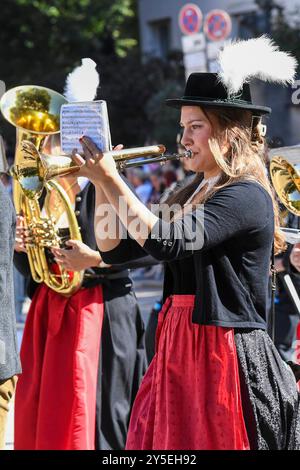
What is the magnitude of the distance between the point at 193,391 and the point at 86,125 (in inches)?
36.5

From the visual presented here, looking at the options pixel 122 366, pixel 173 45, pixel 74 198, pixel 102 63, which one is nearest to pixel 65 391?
pixel 122 366

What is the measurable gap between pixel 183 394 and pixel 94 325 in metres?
1.55

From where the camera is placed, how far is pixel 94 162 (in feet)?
8.52

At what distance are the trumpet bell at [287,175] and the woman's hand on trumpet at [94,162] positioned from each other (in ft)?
3.63

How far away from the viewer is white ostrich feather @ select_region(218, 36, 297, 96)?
3014mm

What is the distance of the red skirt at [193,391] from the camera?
283 centimetres

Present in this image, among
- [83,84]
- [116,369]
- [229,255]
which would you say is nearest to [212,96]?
[229,255]

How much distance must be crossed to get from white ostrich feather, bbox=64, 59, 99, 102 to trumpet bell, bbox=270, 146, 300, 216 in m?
0.95

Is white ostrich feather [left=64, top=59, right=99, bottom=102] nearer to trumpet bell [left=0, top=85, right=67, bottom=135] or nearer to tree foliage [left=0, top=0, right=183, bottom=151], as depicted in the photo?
trumpet bell [left=0, top=85, right=67, bottom=135]

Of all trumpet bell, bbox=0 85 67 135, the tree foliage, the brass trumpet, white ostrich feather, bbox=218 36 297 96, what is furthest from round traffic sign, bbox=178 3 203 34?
white ostrich feather, bbox=218 36 297 96

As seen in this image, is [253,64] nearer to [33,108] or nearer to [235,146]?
[235,146]

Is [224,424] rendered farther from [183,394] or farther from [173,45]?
[173,45]

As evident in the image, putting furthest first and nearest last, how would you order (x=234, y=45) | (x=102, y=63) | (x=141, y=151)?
(x=102, y=63), (x=234, y=45), (x=141, y=151)
